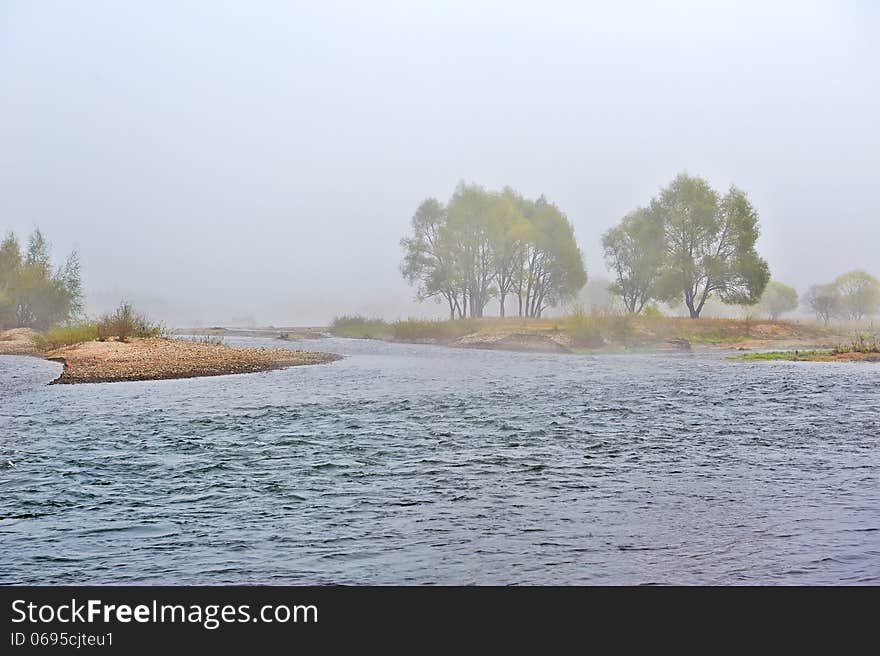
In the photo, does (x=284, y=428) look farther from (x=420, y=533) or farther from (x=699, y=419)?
(x=699, y=419)

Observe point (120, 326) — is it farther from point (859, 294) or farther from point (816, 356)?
point (859, 294)

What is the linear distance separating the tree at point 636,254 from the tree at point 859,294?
16.7m

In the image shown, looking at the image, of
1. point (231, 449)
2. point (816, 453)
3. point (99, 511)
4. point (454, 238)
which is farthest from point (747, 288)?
point (99, 511)

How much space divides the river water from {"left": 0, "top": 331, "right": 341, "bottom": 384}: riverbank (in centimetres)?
473

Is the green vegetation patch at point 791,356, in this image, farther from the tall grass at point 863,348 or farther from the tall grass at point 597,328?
the tall grass at point 597,328

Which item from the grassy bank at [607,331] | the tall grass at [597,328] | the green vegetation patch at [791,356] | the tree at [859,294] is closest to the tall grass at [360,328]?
the grassy bank at [607,331]

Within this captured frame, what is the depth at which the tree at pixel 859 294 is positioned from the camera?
5888cm

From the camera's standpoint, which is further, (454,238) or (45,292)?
(454,238)

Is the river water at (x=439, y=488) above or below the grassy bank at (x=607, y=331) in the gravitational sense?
below

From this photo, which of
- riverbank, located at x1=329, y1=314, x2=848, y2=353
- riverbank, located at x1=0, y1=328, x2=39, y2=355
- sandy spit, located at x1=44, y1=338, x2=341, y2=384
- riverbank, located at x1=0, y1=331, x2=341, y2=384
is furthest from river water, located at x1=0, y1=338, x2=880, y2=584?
riverbank, located at x1=329, y1=314, x2=848, y2=353

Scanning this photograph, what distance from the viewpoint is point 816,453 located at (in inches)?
422
